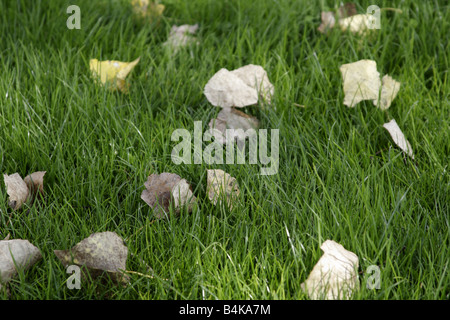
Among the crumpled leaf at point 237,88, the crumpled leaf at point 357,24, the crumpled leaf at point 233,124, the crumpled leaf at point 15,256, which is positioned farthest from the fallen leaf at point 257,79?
the crumpled leaf at point 15,256

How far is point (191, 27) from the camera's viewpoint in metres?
2.65

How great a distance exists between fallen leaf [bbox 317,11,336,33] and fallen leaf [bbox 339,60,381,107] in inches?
15.0

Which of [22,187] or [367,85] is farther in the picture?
[367,85]

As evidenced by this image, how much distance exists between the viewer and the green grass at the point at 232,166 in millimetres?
1542

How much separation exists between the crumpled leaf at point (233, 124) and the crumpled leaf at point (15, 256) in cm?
78

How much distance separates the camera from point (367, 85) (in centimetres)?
222

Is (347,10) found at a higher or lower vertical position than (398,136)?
higher

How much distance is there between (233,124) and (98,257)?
803 millimetres

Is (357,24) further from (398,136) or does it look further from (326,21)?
(398,136)

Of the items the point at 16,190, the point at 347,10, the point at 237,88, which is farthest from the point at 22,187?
the point at 347,10

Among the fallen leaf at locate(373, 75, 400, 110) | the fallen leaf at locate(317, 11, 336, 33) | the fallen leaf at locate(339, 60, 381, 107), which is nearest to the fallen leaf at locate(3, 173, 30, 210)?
the fallen leaf at locate(339, 60, 381, 107)

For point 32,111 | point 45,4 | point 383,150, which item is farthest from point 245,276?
point 45,4

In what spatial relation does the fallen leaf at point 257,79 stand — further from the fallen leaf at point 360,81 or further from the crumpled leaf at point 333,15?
the crumpled leaf at point 333,15

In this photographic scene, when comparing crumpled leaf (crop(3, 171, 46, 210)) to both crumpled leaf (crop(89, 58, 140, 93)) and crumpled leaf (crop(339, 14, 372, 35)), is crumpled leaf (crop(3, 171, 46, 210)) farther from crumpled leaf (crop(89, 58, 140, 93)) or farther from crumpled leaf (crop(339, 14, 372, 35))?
crumpled leaf (crop(339, 14, 372, 35))
